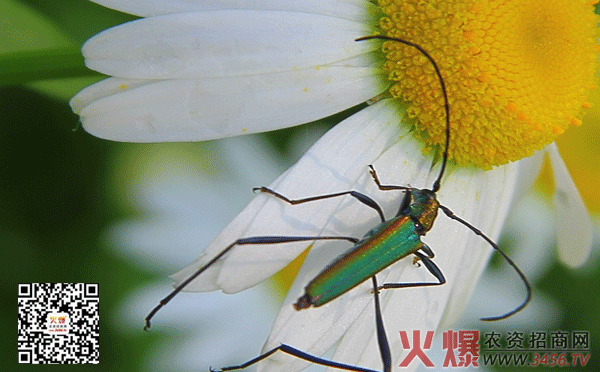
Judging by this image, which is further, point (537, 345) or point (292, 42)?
point (537, 345)

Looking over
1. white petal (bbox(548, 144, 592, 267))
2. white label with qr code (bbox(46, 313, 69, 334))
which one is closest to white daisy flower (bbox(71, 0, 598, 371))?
white petal (bbox(548, 144, 592, 267))

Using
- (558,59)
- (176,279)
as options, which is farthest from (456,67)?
(176,279)

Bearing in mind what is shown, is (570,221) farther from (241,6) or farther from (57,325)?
(57,325)

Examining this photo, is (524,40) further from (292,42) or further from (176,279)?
(176,279)

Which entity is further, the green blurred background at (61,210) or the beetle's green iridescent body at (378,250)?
the green blurred background at (61,210)

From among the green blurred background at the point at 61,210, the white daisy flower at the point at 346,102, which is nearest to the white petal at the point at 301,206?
the white daisy flower at the point at 346,102

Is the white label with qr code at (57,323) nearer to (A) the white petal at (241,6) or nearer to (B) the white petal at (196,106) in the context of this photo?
(B) the white petal at (196,106)
